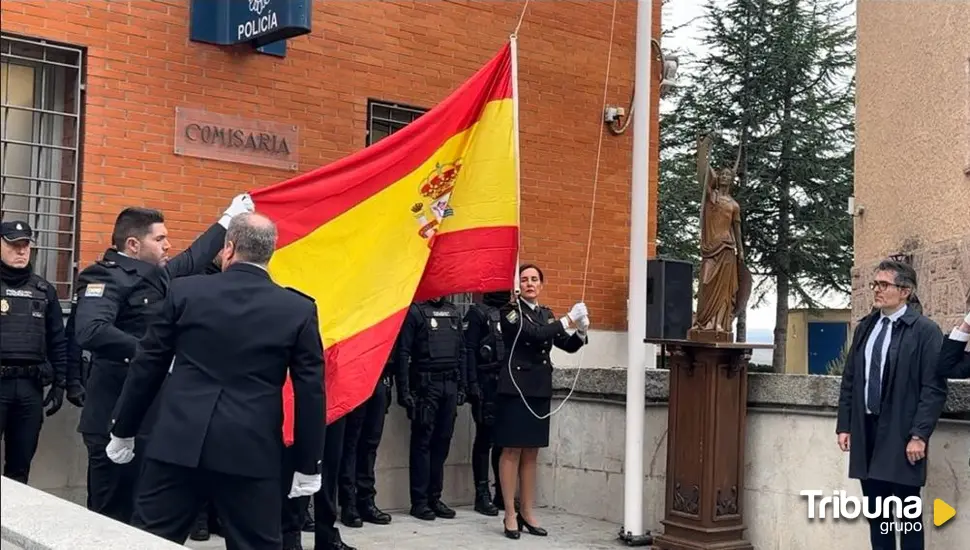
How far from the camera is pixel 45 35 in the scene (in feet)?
28.7

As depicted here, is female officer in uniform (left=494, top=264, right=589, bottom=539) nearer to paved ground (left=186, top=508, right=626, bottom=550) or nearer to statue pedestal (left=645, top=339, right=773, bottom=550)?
paved ground (left=186, top=508, right=626, bottom=550)

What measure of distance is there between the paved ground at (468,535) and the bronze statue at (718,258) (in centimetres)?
175

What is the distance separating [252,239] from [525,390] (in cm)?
374

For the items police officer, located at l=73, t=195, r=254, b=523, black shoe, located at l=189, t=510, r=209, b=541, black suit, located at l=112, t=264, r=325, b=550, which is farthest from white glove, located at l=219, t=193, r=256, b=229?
black shoe, located at l=189, t=510, r=209, b=541

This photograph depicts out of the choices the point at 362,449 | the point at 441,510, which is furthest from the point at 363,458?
the point at 441,510

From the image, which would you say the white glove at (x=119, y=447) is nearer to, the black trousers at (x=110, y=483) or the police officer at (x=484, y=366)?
the black trousers at (x=110, y=483)

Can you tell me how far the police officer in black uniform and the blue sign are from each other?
9.10 feet

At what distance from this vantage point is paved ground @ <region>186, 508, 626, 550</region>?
7.82 meters

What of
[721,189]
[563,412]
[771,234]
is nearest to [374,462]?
[563,412]

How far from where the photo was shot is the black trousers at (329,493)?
22.9 feet

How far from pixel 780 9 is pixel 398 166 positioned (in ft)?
74.8

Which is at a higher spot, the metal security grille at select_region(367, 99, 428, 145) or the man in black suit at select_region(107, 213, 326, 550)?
A: the metal security grille at select_region(367, 99, 428, 145)

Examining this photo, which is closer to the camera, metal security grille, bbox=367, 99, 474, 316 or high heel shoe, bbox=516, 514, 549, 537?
high heel shoe, bbox=516, 514, 549, 537

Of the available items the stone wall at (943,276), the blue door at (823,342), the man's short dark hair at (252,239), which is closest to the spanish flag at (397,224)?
the man's short dark hair at (252,239)
